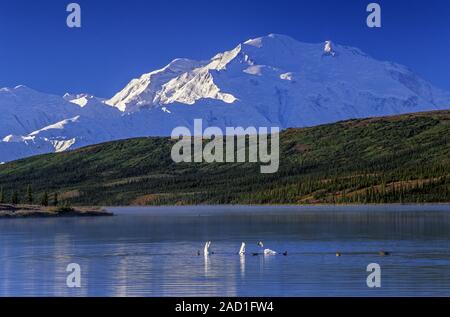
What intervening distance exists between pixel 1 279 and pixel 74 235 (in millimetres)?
63493

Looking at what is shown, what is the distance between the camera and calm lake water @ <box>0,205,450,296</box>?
6606 cm

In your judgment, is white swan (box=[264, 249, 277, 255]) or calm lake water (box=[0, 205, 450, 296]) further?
white swan (box=[264, 249, 277, 255])

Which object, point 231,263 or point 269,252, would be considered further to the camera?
point 269,252

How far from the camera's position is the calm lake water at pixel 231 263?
66.1m

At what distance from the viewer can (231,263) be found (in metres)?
85.8

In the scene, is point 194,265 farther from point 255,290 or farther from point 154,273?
point 255,290

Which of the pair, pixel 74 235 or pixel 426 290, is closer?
pixel 426 290

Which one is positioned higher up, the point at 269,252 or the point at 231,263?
the point at 269,252

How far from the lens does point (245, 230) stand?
464ft

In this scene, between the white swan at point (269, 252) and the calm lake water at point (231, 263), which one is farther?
the white swan at point (269, 252)
